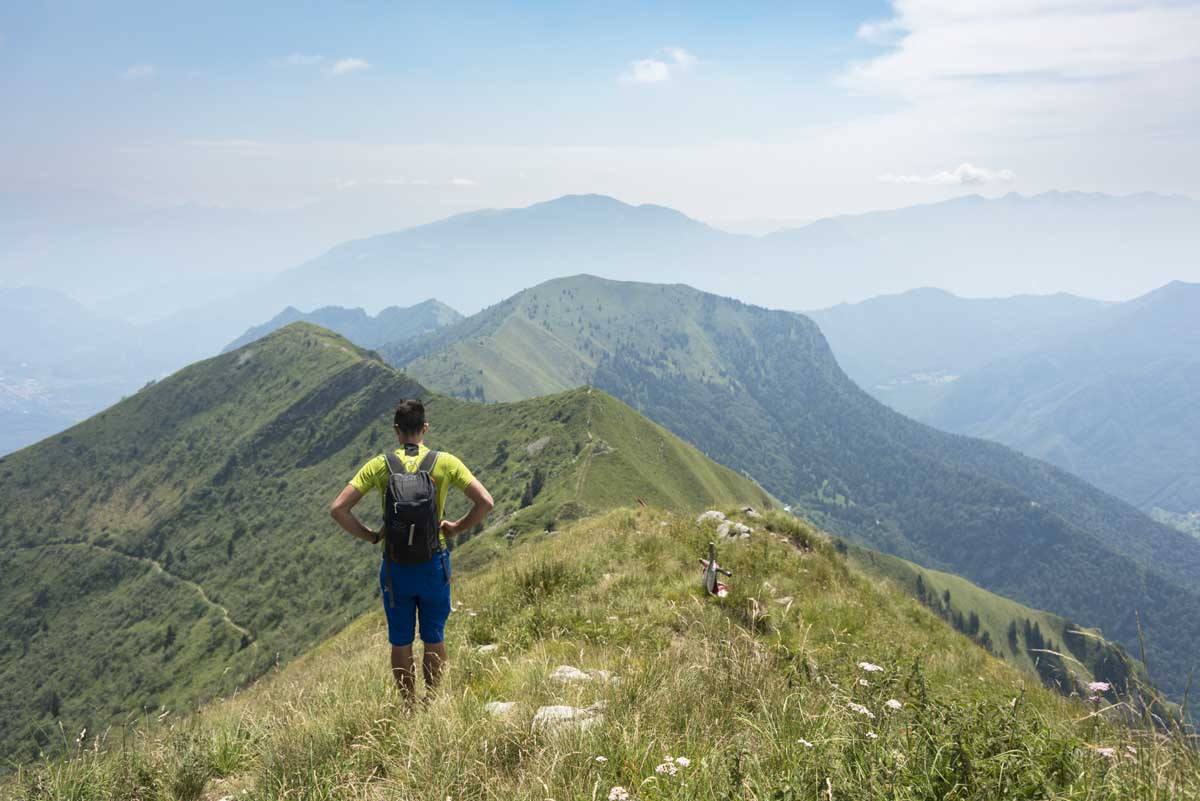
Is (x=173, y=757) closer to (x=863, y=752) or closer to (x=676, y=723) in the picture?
(x=676, y=723)

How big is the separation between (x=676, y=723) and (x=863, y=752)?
1555 mm

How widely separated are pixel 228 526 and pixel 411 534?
18842cm

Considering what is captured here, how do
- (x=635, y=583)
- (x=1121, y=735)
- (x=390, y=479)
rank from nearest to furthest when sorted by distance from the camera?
(x=1121, y=735) → (x=390, y=479) → (x=635, y=583)

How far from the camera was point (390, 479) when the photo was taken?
6.96m

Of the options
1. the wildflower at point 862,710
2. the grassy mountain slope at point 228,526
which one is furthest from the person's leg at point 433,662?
the grassy mountain slope at point 228,526

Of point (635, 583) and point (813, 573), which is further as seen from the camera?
point (813, 573)

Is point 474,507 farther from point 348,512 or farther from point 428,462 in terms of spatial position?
point 348,512

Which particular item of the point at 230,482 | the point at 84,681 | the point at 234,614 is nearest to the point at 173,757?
the point at 234,614

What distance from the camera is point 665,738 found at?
4664mm

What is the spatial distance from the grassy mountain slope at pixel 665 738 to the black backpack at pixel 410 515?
144 cm

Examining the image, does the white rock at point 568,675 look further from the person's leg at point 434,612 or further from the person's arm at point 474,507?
the person's arm at point 474,507

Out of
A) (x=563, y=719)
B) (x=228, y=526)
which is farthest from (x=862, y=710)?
(x=228, y=526)

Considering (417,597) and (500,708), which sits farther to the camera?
(417,597)

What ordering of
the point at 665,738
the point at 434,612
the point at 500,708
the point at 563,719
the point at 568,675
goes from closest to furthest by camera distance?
the point at 665,738, the point at 563,719, the point at 500,708, the point at 568,675, the point at 434,612
